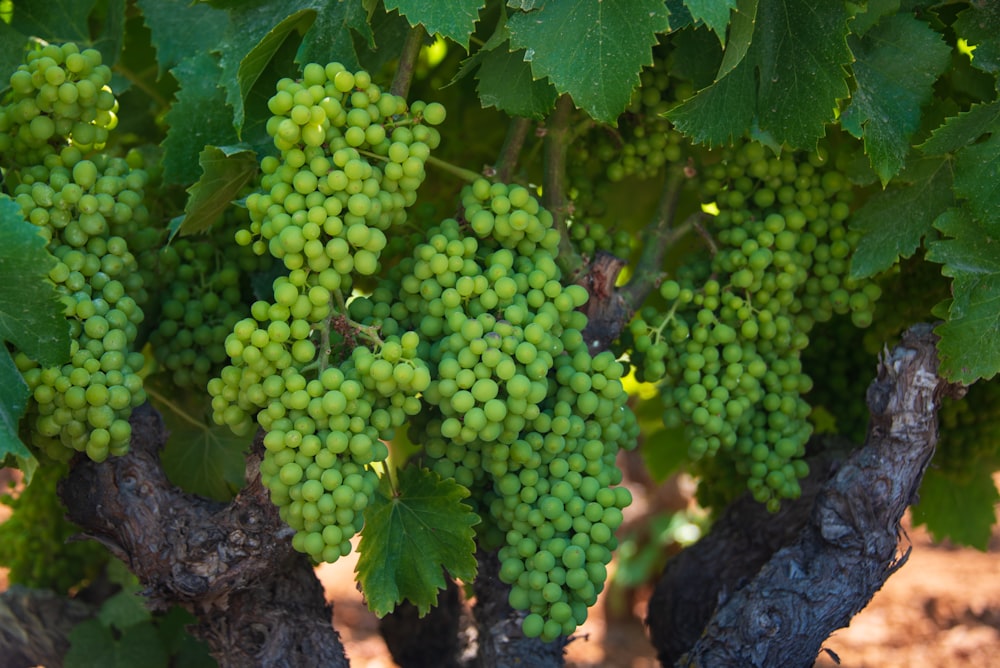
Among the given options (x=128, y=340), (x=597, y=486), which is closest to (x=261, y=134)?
(x=128, y=340)

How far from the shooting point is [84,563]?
89.0 inches

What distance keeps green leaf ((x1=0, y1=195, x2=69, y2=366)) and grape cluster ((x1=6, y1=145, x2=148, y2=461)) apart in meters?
0.03

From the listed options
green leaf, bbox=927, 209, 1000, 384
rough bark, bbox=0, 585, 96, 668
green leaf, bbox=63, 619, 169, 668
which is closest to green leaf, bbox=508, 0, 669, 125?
green leaf, bbox=927, 209, 1000, 384

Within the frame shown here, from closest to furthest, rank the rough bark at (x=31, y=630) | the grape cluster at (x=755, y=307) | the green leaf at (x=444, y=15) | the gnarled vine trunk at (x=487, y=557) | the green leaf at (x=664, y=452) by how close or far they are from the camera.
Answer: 1. the green leaf at (x=444, y=15)
2. the gnarled vine trunk at (x=487, y=557)
3. the grape cluster at (x=755, y=307)
4. the rough bark at (x=31, y=630)
5. the green leaf at (x=664, y=452)

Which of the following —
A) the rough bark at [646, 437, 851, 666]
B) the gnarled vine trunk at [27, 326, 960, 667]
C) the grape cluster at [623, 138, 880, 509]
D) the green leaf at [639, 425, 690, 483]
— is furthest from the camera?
the green leaf at [639, 425, 690, 483]

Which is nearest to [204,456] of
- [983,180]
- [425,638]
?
[425,638]

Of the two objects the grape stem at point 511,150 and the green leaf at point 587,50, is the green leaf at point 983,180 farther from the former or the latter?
the grape stem at point 511,150

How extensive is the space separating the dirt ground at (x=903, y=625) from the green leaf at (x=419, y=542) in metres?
1.86

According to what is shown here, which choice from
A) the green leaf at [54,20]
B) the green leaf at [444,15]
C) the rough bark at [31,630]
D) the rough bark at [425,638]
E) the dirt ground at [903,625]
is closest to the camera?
the green leaf at [444,15]

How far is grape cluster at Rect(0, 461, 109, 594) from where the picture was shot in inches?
85.3

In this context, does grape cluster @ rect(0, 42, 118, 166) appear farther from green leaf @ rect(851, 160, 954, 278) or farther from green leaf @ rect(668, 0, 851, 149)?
green leaf @ rect(851, 160, 954, 278)

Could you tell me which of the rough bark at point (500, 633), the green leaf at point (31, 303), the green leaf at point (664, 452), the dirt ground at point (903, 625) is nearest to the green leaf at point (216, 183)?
the green leaf at point (31, 303)

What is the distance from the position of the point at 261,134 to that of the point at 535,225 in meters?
0.47

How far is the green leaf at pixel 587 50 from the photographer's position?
1289mm
